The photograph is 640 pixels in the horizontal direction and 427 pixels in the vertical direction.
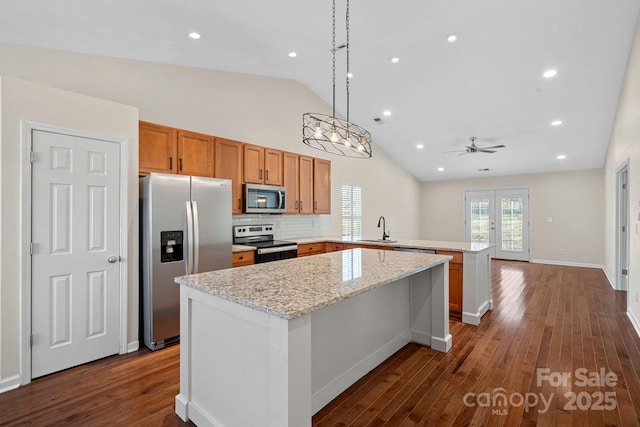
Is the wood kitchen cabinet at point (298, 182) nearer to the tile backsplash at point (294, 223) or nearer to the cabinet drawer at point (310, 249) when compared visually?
the tile backsplash at point (294, 223)

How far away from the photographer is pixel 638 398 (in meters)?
2.13

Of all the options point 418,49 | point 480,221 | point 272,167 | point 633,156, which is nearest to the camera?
point 633,156

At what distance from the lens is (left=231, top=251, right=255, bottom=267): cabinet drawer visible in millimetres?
3699

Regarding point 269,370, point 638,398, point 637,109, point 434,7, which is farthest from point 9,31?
point 637,109

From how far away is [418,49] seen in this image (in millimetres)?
4105

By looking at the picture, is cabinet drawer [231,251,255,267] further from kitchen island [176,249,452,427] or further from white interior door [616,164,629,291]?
white interior door [616,164,629,291]

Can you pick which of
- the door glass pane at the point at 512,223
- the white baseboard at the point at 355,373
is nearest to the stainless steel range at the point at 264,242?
the white baseboard at the point at 355,373

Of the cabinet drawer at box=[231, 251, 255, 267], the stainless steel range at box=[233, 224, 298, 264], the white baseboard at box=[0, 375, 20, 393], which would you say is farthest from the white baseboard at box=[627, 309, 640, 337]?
the white baseboard at box=[0, 375, 20, 393]

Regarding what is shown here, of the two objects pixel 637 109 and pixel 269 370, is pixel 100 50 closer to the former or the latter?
pixel 269 370

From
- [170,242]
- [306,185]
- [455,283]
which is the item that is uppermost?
[306,185]

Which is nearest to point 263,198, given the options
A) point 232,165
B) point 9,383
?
point 232,165

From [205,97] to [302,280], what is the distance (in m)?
3.34

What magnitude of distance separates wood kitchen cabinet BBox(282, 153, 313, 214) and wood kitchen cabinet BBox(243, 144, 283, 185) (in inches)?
5.5

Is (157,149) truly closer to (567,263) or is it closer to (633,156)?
(633,156)
